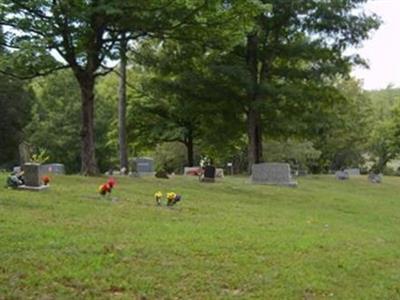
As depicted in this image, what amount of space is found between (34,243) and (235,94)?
870 inches

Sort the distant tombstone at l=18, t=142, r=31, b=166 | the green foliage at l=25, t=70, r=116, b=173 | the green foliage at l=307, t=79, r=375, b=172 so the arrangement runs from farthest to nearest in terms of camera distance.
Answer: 1. the green foliage at l=307, t=79, r=375, b=172
2. the green foliage at l=25, t=70, r=116, b=173
3. the distant tombstone at l=18, t=142, r=31, b=166

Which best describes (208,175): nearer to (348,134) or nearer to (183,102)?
(183,102)

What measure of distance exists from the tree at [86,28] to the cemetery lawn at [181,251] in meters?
5.95

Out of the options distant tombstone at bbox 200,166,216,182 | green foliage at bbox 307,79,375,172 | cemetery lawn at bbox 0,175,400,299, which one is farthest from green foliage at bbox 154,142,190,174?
cemetery lawn at bbox 0,175,400,299

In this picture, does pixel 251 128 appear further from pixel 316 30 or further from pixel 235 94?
pixel 316 30

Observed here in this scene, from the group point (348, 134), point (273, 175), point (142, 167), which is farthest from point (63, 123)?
point (273, 175)

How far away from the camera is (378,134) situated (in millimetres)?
60062

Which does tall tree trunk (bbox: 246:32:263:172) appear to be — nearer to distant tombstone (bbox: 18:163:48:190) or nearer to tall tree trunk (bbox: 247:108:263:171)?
tall tree trunk (bbox: 247:108:263:171)

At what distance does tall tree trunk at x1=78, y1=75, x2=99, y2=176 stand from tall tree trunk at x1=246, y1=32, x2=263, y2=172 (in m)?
9.47

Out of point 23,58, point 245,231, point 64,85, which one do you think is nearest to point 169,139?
point 23,58

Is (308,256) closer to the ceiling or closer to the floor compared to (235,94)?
closer to the floor

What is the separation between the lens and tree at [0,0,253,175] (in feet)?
56.9

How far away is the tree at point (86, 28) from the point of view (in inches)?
683

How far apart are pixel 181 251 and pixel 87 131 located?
12505 millimetres
